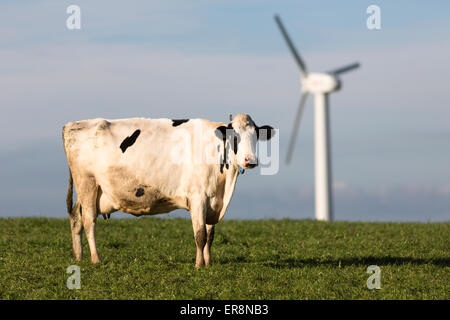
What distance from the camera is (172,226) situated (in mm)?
21906

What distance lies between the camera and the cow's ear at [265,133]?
47.0 ft

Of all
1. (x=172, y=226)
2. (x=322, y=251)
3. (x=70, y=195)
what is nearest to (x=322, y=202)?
(x=172, y=226)

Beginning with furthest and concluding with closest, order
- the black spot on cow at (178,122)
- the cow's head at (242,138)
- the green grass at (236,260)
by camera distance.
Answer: the black spot on cow at (178,122), the cow's head at (242,138), the green grass at (236,260)

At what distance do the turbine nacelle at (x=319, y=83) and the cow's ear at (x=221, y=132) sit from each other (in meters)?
28.0

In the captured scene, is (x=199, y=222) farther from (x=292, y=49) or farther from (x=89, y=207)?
(x=292, y=49)

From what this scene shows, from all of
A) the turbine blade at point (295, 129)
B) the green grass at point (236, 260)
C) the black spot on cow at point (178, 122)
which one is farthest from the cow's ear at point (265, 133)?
the turbine blade at point (295, 129)

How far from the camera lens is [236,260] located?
15.9 m

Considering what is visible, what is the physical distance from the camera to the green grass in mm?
12149

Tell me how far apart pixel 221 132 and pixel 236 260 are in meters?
3.53

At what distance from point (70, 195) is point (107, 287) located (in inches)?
176

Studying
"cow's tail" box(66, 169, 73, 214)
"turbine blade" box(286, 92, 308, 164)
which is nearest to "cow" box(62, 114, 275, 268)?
"cow's tail" box(66, 169, 73, 214)

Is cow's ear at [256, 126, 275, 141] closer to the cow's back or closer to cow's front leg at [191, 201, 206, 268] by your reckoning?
the cow's back

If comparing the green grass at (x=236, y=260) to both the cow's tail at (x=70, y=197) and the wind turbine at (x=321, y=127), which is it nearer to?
the cow's tail at (x=70, y=197)

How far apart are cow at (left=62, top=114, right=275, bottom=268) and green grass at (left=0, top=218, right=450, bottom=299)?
1283mm
